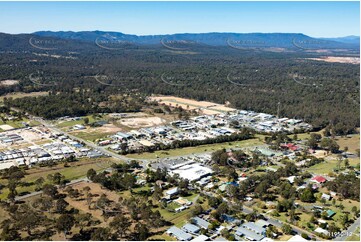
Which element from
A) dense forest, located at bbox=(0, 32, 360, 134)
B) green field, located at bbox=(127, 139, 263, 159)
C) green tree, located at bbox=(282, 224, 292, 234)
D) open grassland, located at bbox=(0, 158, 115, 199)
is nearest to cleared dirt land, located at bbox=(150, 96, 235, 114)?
dense forest, located at bbox=(0, 32, 360, 134)

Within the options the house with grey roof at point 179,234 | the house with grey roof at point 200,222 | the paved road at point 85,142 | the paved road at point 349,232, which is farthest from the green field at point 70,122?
the paved road at point 349,232

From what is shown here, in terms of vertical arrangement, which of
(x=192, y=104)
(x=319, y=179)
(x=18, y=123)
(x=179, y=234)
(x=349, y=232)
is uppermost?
(x=192, y=104)

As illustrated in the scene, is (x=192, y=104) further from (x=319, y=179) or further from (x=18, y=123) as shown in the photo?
(x=319, y=179)

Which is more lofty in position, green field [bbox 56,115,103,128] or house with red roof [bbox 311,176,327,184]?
green field [bbox 56,115,103,128]

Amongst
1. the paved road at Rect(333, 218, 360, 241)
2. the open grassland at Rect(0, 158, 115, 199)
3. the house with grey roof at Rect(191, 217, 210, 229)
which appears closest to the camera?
the paved road at Rect(333, 218, 360, 241)

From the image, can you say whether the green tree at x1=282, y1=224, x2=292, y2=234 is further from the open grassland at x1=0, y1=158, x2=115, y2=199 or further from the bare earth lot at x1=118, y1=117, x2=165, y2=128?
the bare earth lot at x1=118, y1=117, x2=165, y2=128

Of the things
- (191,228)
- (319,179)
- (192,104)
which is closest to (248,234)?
(191,228)

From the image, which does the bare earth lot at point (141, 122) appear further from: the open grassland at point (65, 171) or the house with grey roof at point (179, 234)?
the house with grey roof at point (179, 234)
